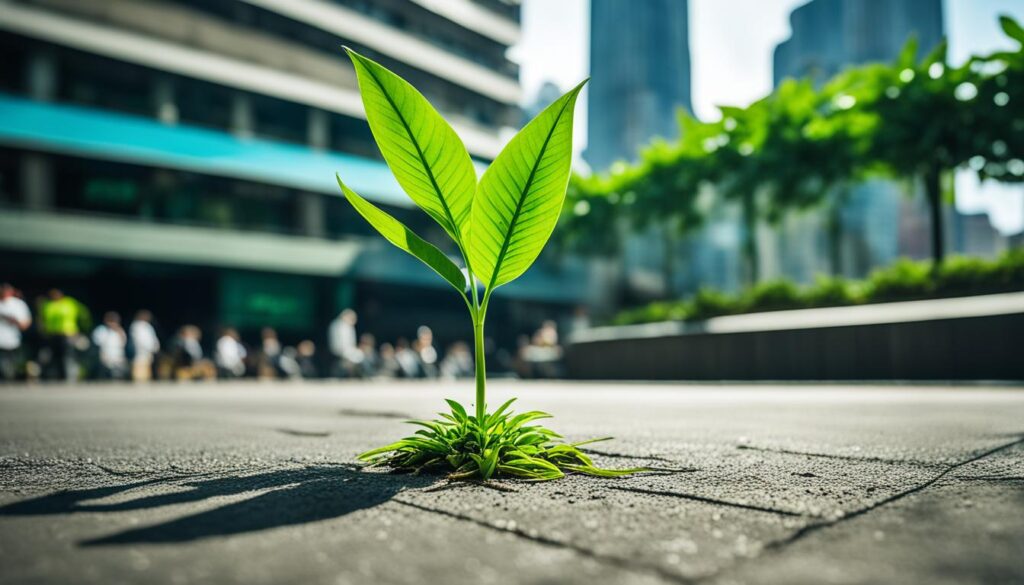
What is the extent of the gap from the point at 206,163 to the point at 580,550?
86.4ft

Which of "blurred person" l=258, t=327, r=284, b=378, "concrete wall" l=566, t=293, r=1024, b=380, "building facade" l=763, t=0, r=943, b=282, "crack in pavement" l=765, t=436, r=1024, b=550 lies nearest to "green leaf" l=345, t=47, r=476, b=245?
"crack in pavement" l=765, t=436, r=1024, b=550

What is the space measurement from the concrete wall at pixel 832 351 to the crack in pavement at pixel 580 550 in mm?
10510

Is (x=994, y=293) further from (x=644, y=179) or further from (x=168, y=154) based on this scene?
(x=168, y=154)

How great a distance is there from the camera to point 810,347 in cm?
1185

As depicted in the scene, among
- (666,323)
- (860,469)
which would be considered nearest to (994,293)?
(666,323)

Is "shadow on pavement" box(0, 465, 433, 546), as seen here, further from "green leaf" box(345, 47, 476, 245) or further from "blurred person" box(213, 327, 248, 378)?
"blurred person" box(213, 327, 248, 378)

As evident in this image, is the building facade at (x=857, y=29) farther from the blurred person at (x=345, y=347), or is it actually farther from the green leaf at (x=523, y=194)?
the green leaf at (x=523, y=194)

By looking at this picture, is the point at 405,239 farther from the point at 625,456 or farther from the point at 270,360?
the point at 270,360

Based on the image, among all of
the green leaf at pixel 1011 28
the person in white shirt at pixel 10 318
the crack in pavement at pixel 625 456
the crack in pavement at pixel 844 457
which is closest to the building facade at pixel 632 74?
the green leaf at pixel 1011 28

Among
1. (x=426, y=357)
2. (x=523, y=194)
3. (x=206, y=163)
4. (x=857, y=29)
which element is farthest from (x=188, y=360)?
(x=857, y=29)

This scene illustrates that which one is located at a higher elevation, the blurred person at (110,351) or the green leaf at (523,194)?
the green leaf at (523,194)

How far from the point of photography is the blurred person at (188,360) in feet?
56.8

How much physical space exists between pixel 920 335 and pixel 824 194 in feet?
33.4

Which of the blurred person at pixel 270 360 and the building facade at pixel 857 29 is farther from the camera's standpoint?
the building facade at pixel 857 29
